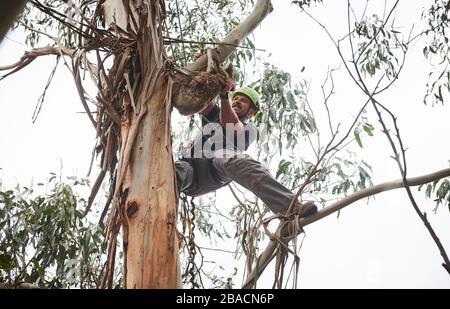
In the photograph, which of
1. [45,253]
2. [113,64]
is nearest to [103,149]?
[113,64]

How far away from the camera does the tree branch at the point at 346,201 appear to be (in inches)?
76.8

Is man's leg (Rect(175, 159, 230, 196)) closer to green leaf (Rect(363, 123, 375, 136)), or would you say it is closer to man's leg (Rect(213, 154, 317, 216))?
man's leg (Rect(213, 154, 317, 216))

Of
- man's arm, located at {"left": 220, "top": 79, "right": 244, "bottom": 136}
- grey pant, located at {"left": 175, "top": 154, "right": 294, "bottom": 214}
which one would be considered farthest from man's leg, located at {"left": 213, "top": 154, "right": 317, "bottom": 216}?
man's arm, located at {"left": 220, "top": 79, "right": 244, "bottom": 136}

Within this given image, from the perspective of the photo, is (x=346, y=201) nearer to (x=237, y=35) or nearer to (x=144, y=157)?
(x=144, y=157)

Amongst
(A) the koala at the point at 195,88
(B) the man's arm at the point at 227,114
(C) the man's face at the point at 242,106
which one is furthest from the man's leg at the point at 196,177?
(A) the koala at the point at 195,88

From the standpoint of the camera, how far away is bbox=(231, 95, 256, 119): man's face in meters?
3.62

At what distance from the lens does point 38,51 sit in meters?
2.49

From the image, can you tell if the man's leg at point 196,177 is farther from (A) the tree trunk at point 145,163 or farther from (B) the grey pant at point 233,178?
(A) the tree trunk at point 145,163

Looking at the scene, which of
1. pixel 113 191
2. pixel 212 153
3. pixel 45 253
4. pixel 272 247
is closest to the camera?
pixel 113 191

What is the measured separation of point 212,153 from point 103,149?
1.09 metres

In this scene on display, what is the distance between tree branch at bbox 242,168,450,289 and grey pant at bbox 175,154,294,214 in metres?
0.46

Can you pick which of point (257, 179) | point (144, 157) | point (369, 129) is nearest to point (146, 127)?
point (144, 157)

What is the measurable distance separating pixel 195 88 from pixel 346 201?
0.75 m

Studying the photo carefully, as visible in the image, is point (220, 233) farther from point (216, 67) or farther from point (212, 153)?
point (216, 67)
